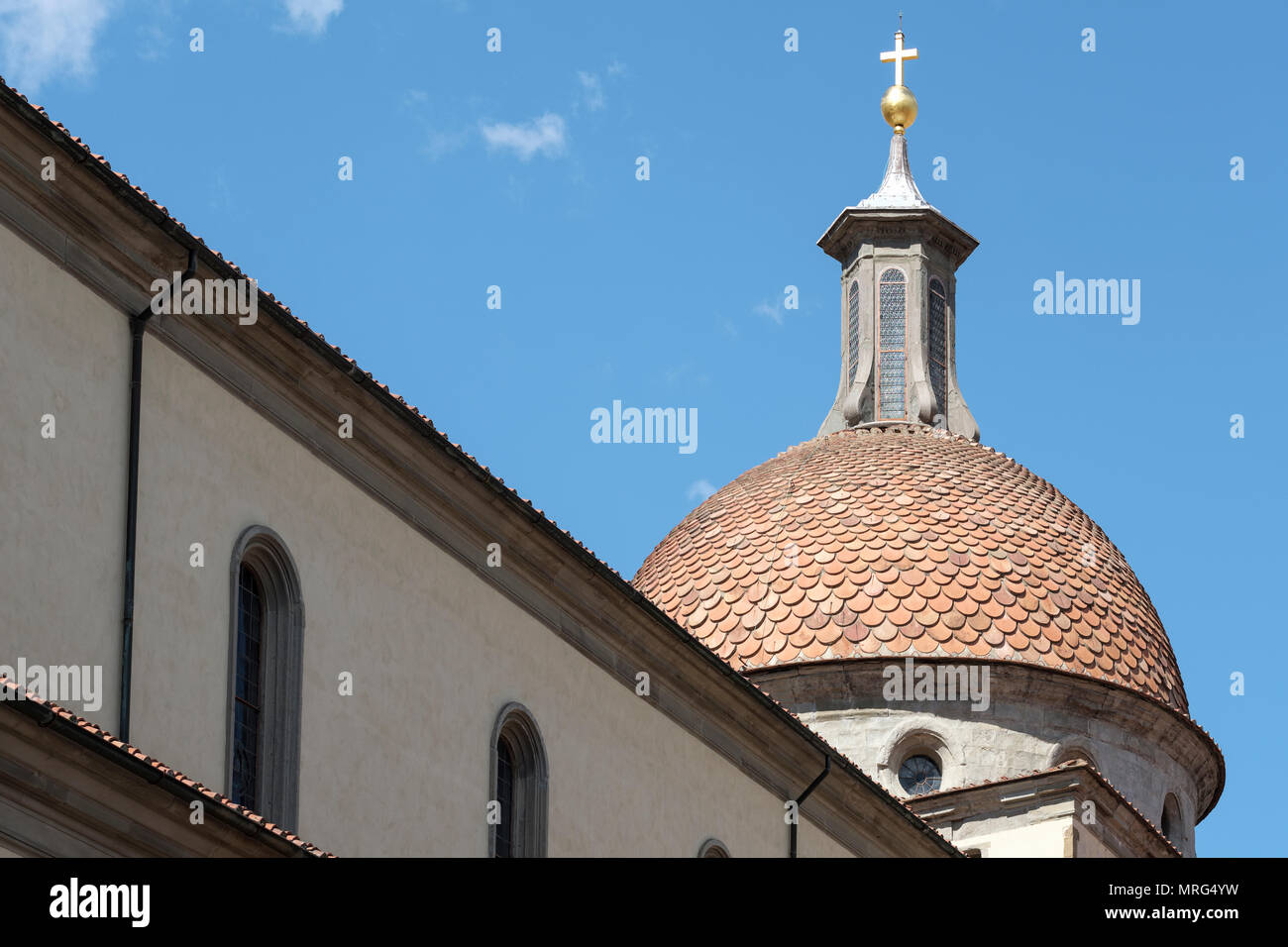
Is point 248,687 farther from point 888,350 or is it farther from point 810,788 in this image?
point 888,350

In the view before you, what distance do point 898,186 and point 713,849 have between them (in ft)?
77.8

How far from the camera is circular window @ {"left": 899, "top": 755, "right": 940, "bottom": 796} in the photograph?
4191cm

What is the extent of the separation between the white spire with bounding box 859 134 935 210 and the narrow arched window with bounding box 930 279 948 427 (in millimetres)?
1375

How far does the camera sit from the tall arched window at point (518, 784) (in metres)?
26.6

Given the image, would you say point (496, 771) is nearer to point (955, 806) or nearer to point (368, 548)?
point (368, 548)

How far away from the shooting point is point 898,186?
51.7m

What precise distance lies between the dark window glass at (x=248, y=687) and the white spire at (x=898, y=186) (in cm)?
2801

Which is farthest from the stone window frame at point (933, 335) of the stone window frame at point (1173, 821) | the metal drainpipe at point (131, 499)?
the metal drainpipe at point (131, 499)

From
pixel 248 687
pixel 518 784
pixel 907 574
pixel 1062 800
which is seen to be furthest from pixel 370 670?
pixel 907 574

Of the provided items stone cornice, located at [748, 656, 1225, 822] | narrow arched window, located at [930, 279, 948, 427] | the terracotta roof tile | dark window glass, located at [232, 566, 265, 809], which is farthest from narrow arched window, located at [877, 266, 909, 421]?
the terracotta roof tile

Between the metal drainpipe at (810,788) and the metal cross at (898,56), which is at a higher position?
the metal cross at (898,56)

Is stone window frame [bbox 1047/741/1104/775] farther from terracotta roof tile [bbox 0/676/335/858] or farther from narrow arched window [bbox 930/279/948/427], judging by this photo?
terracotta roof tile [bbox 0/676/335/858]

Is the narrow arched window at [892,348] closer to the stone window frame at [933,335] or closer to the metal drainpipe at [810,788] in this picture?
the stone window frame at [933,335]
